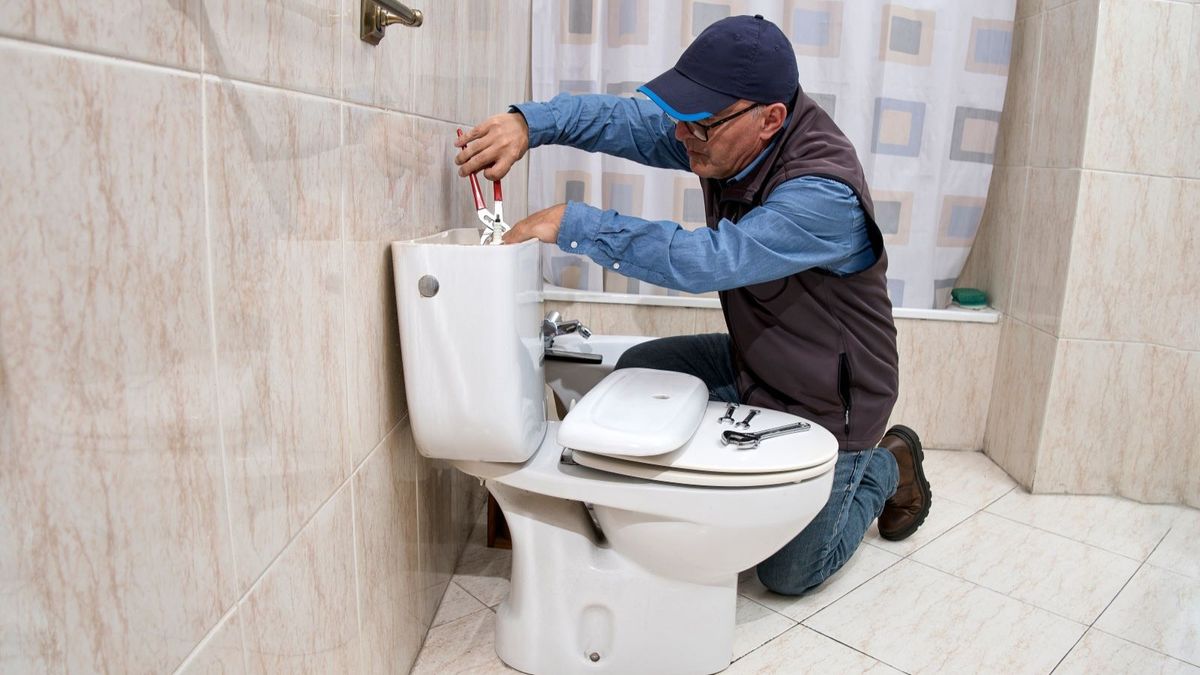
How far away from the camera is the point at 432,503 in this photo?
143 cm

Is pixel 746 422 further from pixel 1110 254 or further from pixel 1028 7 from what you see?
A: pixel 1028 7

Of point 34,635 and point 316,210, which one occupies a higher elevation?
point 316,210

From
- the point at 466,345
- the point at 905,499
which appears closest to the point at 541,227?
the point at 466,345

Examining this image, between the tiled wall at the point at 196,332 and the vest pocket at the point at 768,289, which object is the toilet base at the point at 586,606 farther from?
the vest pocket at the point at 768,289

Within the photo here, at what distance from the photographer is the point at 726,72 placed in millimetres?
1372

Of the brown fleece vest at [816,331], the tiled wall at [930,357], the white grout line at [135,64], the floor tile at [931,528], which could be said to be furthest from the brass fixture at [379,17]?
the floor tile at [931,528]

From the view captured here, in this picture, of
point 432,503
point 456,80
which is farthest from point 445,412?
point 456,80

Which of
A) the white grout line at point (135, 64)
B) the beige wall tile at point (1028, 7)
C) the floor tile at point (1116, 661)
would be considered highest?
the beige wall tile at point (1028, 7)

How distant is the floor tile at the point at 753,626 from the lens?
146cm

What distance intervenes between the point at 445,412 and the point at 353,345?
0.69 ft

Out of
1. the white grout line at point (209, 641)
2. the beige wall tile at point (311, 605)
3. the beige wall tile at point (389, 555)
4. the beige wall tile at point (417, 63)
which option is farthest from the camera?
the beige wall tile at point (389, 555)

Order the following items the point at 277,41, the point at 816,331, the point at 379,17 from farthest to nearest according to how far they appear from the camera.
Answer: the point at 816,331
the point at 379,17
the point at 277,41

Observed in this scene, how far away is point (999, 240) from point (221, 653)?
2.25 meters

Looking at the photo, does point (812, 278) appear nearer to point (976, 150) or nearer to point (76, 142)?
point (976, 150)
